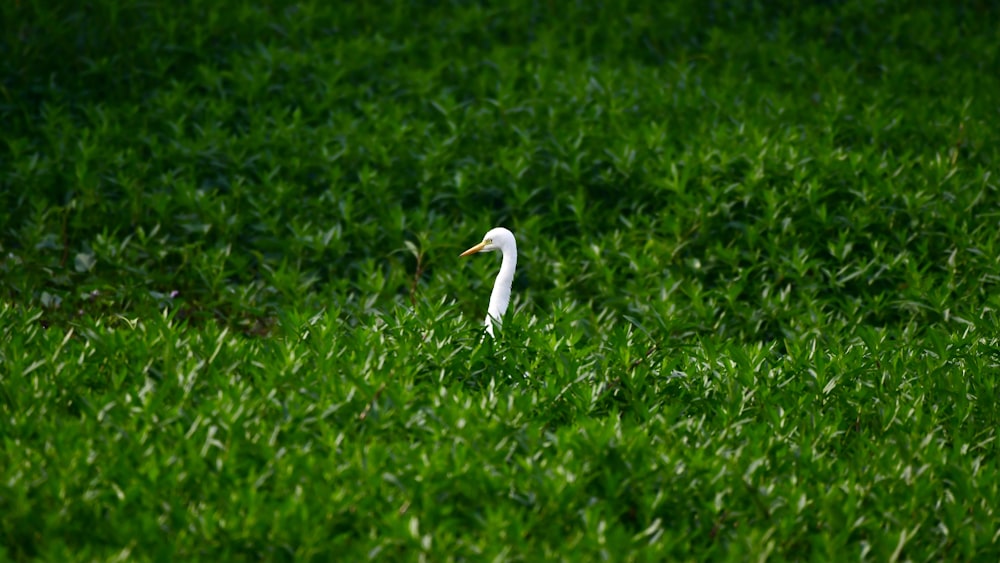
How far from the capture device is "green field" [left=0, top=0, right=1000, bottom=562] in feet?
14.8

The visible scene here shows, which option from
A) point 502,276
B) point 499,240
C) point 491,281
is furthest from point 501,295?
point 491,281

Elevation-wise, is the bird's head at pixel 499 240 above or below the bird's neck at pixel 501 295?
above

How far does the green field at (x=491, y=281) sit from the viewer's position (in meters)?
4.50

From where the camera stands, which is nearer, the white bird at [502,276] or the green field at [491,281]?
the green field at [491,281]

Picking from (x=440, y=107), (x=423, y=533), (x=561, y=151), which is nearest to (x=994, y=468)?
(x=423, y=533)

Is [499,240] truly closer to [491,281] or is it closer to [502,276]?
[502,276]

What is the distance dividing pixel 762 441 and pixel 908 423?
0.83 m

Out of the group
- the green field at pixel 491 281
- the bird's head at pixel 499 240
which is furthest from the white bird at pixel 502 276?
the green field at pixel 491 281

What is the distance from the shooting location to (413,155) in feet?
30.9

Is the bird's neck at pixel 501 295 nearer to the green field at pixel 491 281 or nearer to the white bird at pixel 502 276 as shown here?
the white bird at pixel 502 276

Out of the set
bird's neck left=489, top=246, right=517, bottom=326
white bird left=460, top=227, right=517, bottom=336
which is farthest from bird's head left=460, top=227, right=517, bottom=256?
bird's neck left=489, top=246, right=517, bottom=326

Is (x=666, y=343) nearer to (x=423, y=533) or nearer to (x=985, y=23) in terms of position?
(x=423, y=533)

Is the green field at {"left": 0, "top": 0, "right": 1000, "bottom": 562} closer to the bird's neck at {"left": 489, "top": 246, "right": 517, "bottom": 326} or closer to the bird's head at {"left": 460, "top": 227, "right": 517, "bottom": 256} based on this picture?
the bird's neck at {"left": 489, "top": 246, "right": 517, "bottom": 326}

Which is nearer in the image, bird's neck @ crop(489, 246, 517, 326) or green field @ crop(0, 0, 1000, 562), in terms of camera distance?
green field @ crop(0, 0, 1000, 562)
